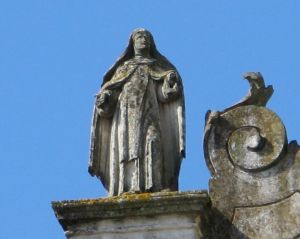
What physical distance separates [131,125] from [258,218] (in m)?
1.71

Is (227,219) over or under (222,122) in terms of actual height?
under

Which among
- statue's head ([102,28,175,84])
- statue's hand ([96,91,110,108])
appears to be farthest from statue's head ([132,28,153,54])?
statue's hand ([96,91,110,108])

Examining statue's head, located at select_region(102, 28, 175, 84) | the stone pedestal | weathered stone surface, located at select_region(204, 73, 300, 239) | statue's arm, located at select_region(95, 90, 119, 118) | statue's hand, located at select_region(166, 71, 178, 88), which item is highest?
statue's head, located at select_region(102, 28, 175, 84)

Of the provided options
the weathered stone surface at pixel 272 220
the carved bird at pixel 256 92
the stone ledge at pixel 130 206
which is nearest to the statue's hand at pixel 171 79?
the carved bird at pixel 256 92

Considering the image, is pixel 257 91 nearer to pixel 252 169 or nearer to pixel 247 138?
pixel 247 138

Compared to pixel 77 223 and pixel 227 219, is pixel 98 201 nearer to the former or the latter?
pixel 77 223

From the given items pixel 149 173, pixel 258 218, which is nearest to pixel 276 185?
pixel 258 218

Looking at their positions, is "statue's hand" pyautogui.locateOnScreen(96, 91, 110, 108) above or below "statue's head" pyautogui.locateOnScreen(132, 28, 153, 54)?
below

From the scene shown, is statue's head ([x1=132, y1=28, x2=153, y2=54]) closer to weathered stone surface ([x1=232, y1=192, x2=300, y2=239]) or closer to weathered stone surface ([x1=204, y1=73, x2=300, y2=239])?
weathered stone surface ([x1=204, y1=73, x2=300, y2=239])

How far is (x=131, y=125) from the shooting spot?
15.9 metres

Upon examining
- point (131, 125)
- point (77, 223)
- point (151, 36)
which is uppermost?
point (151, 36)

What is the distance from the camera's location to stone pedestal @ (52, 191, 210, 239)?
15.2 metres

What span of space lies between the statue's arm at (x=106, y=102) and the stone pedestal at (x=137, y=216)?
1205mm

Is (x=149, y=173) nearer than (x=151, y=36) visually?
Yes
